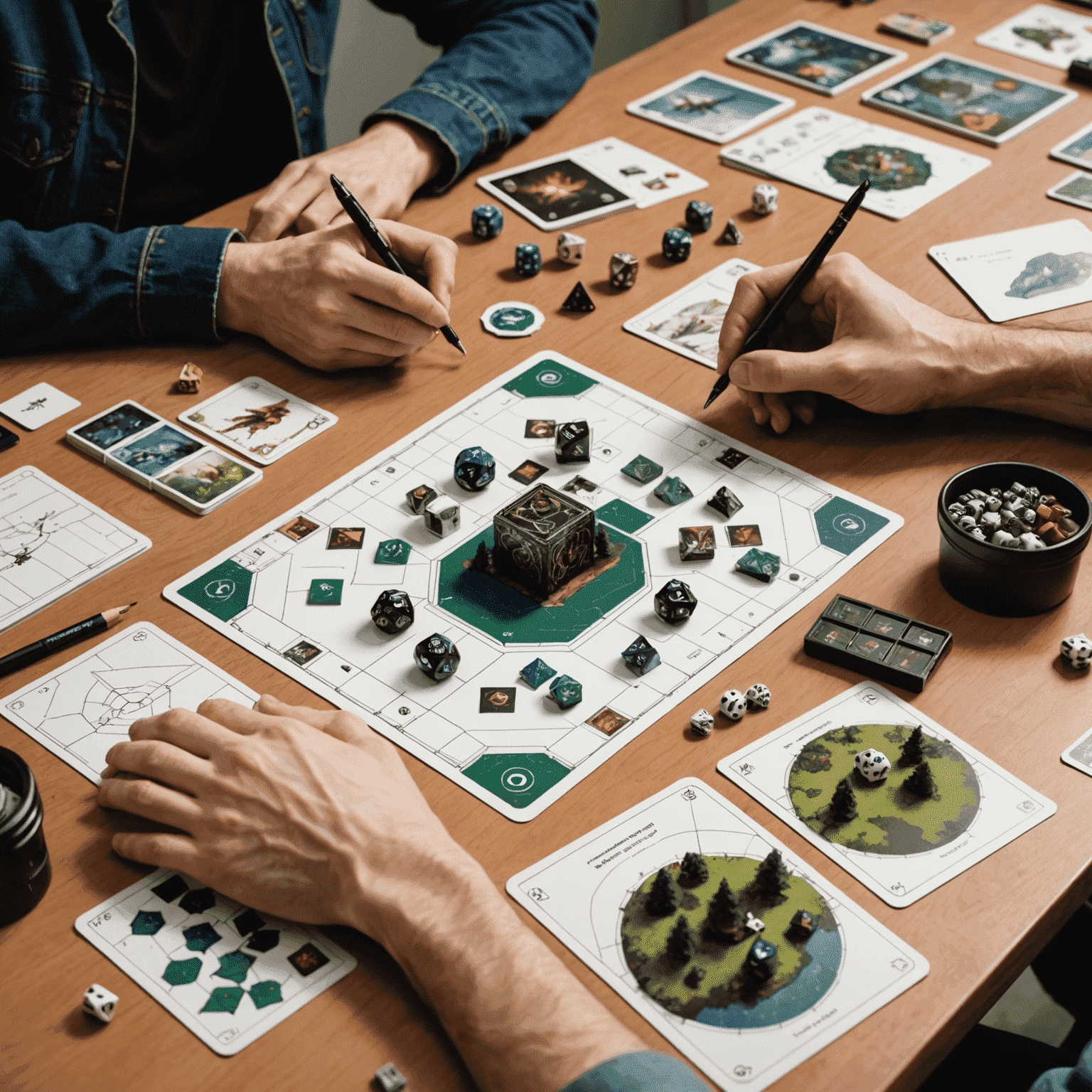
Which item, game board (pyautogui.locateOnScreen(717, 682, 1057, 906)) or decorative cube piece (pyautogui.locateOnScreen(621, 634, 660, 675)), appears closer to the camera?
game board (pyautogui.locateOnScreen(717, 682, 1057, 906))

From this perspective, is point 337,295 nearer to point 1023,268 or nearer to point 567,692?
point 567,692

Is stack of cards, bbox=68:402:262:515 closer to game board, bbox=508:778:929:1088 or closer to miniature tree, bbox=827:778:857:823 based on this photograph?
game board, bbox=508:778:929:1088

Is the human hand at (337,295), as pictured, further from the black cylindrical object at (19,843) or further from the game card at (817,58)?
the game card at (817,58)

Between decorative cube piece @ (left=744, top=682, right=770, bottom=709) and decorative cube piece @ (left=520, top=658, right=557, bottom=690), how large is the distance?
208mm

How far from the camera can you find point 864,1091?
897 millimetres

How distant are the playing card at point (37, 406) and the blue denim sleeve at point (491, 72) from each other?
0.78 meters

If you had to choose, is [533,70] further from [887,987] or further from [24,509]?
[887,987]

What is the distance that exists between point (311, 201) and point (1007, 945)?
1524 millimetres

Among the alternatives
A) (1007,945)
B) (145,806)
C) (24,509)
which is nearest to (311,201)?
(24,509)

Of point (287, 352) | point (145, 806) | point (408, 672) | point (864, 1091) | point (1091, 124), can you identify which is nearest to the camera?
point (864, 1091)

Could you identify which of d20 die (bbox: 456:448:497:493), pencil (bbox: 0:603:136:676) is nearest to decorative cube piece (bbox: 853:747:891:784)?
d20 die (bbox: 456:448:497:493)

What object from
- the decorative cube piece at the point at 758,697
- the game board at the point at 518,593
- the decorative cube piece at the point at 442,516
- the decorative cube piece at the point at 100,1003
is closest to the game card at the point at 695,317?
the game board at the point at 518,593

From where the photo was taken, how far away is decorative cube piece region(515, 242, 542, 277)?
1824 mm

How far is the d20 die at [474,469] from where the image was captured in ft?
4.74
